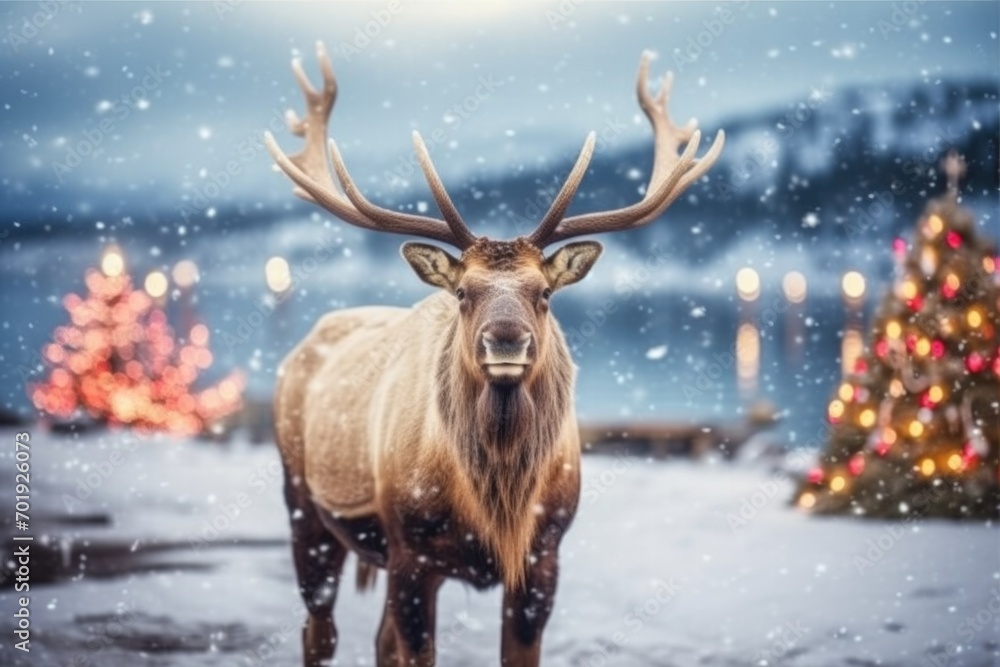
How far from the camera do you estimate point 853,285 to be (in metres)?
5.28

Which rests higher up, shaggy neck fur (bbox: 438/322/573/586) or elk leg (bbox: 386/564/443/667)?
shaggy neck fur (bbox: 438/322/573/586)

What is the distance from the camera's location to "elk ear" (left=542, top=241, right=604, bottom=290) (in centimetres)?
281

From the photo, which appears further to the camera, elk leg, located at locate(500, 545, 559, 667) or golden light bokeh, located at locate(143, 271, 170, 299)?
golden light bokeh, located at locate(143, 271, 170, 299)

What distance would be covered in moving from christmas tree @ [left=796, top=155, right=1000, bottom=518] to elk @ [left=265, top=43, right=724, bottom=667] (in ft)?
6.81

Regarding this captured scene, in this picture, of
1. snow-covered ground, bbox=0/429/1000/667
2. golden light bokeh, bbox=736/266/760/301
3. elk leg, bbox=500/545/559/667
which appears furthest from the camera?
golden light bokeh, bbox=736/266/760/301

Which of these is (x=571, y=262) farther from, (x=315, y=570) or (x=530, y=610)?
(x=315, y=570)

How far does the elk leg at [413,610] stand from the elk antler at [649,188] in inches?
37.9

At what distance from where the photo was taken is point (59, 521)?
4988 millimetres

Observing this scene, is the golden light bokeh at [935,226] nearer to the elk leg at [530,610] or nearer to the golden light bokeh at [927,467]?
the golden light bokeh at [927,467]

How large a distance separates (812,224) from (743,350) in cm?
68

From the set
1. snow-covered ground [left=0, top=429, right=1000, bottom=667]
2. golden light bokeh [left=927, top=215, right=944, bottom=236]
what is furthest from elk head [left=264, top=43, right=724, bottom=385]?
golden light bokeh [left=927, top=215, right=944, bottom=236]

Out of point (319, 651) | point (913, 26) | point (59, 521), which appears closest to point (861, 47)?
point (913, 26)

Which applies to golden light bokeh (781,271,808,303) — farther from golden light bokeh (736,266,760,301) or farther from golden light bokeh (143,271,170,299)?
golden light bokeh (143,271,170,299)

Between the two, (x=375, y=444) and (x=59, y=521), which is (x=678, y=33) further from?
(x=59, y=521)
